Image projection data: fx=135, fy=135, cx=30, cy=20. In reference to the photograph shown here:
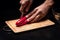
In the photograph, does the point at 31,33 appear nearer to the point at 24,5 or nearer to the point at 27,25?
the point at 27,25

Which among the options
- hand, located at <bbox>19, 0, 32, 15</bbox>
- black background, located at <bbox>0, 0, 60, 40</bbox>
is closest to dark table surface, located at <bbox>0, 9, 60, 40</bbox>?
black background, located at <bbox>0, 0, 60, 40</bbox>

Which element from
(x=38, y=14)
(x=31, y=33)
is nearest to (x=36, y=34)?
(x=31, y=33)

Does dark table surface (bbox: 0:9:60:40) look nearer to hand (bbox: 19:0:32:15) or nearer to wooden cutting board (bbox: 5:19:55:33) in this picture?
wooden cutting board (bbox: 5:19:55:33)

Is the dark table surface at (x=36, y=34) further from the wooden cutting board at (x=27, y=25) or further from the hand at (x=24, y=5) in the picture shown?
the hand at (x=24, y=5)

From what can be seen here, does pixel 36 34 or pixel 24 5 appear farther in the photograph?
pixel 24 5

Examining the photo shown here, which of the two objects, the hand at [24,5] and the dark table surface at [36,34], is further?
the hand at [24,5]

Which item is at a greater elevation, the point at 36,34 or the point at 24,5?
the point at 24,5

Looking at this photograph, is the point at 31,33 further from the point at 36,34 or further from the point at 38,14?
the point at 38,14

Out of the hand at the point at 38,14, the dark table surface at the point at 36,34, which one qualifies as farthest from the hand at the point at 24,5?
the dark table surface at the point at 36,34

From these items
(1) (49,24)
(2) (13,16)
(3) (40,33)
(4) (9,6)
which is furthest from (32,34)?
(4) (9,6)

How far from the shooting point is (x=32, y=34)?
736 mm

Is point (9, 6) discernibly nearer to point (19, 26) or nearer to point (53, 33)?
point (19, 26)

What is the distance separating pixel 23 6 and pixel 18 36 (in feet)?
0.72

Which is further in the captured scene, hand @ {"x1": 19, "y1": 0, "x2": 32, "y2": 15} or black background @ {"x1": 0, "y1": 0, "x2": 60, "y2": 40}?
hand @ {"x1": 19, "y1": 0, "x2": 32, "y2": 15}
